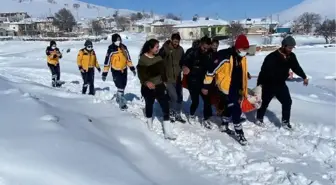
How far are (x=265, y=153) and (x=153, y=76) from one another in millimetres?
2189

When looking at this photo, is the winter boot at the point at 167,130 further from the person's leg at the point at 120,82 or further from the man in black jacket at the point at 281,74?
the person's leg at the point at 120,82

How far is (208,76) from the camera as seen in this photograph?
21.2ft

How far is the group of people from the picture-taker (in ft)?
20.9

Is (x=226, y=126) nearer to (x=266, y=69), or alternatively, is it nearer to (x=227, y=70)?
(x=227, y=70)

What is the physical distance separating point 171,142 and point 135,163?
57.9 inches

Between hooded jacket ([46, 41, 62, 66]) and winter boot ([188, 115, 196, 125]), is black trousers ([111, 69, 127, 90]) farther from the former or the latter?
hooded jacket ([46, 41, 62, 66])

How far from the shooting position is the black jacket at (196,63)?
23.8 feet

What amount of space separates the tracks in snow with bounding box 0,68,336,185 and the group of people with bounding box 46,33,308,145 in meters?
0.28

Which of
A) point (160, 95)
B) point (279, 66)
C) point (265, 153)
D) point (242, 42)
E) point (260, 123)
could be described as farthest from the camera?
point (260, 123)

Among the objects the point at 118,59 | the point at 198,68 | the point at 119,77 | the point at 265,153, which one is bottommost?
the point at 265,153

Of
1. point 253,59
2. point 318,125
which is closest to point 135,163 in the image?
point 318,125

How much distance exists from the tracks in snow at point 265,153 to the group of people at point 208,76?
28cm

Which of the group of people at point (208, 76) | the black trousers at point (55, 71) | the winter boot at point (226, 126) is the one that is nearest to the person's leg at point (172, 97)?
the group of people at point (208, 76)

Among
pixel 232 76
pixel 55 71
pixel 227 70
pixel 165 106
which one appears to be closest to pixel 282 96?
pixel 232 76
